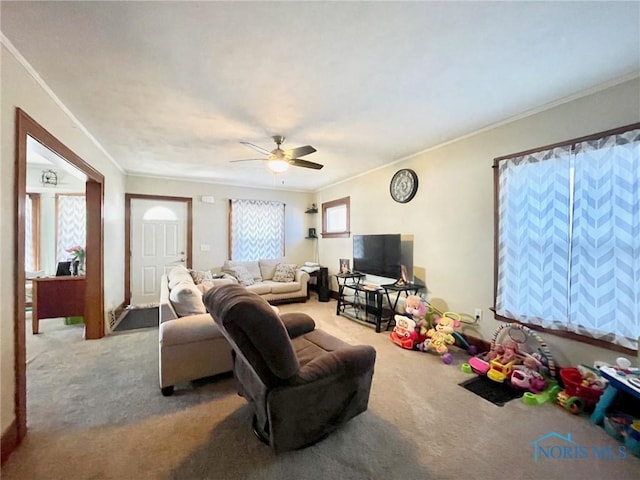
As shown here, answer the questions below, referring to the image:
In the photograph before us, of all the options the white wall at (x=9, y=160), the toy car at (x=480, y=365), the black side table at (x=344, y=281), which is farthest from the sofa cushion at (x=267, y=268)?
the toy car at (x=480, y=365)

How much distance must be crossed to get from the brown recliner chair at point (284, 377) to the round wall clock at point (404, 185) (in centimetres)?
277

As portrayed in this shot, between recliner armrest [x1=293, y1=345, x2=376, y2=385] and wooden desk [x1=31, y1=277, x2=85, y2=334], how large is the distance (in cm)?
374

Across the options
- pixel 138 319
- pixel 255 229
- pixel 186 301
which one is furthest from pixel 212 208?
pixel 186 301

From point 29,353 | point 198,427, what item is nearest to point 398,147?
point 198,427

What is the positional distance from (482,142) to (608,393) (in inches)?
99.2

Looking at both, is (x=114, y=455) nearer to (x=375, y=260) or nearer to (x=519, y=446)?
(x=519, y=446)

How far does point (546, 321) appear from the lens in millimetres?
2463

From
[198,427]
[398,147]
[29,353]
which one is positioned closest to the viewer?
[198,427]

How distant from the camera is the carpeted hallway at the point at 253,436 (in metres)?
1.48

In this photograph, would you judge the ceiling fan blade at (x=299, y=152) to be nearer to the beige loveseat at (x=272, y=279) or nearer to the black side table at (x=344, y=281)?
the black side table at (x=344, y=281)

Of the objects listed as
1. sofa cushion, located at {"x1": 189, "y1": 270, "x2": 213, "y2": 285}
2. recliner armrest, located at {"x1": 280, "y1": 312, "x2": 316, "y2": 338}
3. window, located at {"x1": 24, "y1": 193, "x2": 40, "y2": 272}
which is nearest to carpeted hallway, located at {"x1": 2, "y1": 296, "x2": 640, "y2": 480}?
recliner armrest, located at {"x1": 280, "y1": 312, "x2": 316, "y2": 338}

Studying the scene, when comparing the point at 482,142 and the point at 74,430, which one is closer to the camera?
the point at 74,430

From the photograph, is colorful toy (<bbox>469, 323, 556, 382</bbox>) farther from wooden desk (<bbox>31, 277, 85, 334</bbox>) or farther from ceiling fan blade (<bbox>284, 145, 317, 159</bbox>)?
wooden desk (<bbox>31, 277, 85, 334</bbox>)

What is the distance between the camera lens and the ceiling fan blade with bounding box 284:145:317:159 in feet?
9.59
